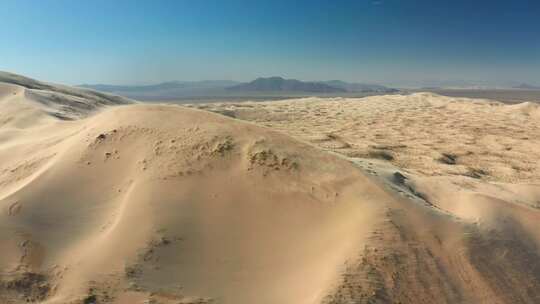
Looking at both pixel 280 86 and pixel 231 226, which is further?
pixel 280 86

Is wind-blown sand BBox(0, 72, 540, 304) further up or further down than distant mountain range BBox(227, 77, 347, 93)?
further up

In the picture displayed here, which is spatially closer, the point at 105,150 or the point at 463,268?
the point at 463,268

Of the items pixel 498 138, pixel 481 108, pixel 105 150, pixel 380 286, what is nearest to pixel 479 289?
pixel 380 286

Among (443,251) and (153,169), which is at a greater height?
(153,169)

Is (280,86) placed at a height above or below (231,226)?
below

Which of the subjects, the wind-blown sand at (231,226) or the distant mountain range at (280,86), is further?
the distant mountain range at (280,86)

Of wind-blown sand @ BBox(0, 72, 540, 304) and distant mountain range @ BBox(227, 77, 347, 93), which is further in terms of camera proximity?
distant mountain range @ BBox(227, 77, 347, 93)

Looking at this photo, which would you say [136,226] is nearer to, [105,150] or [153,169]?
[153,169]

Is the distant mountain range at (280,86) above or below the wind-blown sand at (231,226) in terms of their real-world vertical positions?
below
